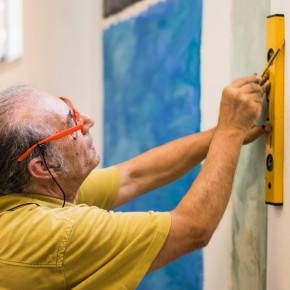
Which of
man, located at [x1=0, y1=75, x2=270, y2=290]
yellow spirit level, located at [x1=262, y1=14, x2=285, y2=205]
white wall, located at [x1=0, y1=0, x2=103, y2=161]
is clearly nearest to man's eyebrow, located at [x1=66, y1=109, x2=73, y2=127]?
man, located at [x1=0, y1=75, x2=270, y2=290]

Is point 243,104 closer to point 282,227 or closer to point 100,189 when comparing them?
point 282,227

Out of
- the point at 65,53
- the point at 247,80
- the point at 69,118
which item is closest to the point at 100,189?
the point at 69,118

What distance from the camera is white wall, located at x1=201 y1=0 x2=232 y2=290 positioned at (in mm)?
1354

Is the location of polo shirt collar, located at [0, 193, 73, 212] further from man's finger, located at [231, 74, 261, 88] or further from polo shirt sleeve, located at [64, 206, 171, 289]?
man's finger, located at [231, 74, 261, 88]

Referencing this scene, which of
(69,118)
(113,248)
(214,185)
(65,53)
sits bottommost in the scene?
(113,248)

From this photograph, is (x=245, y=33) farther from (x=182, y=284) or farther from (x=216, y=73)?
(x=182, y=284)

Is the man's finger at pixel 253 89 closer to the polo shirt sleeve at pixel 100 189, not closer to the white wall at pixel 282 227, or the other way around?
the white wall at pixel 282 227

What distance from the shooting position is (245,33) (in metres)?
1.28

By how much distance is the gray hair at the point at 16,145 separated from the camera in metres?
1.15

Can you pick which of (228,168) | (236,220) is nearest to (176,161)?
(236,220)

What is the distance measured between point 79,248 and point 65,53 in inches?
54.4

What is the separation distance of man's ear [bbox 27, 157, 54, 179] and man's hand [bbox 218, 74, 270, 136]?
0.37 m

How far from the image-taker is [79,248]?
107 cm

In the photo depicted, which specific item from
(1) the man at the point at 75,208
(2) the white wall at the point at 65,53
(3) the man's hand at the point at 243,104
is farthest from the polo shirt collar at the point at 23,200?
(2) the white wall at the point at 65,53
